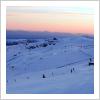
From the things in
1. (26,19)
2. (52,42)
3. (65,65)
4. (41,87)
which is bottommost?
(41,87)

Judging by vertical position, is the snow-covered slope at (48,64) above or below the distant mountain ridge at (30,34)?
below

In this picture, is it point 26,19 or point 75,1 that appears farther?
point 26,19

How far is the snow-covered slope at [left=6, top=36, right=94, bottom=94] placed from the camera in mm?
3107

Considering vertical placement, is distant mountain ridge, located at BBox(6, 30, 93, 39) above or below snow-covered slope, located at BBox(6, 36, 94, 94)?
above

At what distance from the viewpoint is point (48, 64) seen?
3.14 m

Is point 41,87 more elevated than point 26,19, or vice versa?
point 26,19

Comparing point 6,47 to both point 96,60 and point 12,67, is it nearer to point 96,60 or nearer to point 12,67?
point 12,67

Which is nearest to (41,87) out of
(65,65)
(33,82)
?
(33,82)

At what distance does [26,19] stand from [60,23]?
308mm

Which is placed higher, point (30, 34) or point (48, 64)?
point (30, 34)

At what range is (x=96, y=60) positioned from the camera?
3.02 m

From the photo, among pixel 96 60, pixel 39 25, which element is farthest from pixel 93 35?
pixel 39 25

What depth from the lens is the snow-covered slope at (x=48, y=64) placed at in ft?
10.2

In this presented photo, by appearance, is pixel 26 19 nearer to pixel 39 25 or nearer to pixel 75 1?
pixel 39 25
